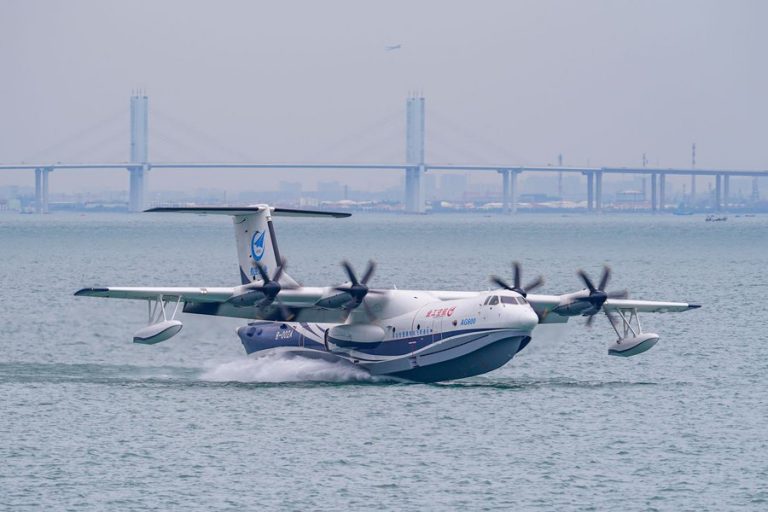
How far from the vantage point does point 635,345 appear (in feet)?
163

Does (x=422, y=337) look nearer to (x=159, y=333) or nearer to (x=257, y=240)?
(x=257, y=240)

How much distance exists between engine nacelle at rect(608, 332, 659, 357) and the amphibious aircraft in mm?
42

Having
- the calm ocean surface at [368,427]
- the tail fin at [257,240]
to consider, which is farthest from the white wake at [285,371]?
the tail fin at [257,240]

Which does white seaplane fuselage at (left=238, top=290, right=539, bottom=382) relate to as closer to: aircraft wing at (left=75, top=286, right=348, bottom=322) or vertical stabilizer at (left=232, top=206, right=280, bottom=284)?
aircraft wing at (left=75, top=286, right=348, bottom=322)

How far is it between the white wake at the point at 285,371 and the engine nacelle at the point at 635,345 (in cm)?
861

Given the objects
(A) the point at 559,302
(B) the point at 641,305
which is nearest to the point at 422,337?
(A) the point at 559,302

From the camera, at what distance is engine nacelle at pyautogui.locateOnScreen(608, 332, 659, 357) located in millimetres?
49438

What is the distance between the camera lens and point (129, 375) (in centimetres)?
5191

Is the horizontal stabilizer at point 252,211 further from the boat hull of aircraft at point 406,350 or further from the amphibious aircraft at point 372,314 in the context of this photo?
the boat hull of aircraft at point 406,350

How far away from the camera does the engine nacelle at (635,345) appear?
162 ft

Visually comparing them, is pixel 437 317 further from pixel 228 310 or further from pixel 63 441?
pixel 63 441

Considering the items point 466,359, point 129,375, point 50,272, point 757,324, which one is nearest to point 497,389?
point 466,359

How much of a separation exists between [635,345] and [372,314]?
9.05 meters

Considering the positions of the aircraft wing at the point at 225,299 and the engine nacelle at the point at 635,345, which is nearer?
the aircraft wing at the point at 225,299
